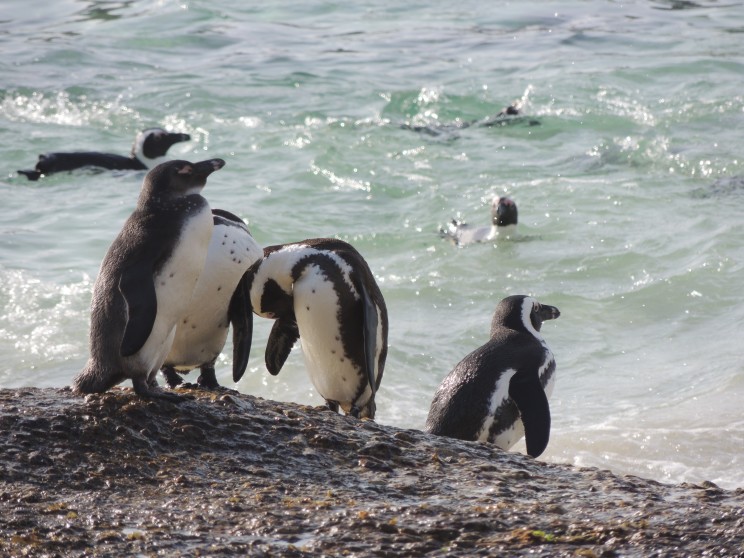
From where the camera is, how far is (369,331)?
493 centimetres

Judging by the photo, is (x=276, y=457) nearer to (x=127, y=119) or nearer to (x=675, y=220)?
(x=675, y=220)

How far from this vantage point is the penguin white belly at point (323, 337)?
491 cm

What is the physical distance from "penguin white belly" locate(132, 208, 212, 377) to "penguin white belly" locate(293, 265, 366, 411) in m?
0.70

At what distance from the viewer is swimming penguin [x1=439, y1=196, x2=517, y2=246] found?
34.0ft

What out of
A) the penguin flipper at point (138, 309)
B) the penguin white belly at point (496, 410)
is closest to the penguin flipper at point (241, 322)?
the penguin flipper at point (138, 309)

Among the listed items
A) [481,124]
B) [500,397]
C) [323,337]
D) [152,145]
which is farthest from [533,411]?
[481,124]

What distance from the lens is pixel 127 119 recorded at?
48.4ft

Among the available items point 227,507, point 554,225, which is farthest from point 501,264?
point 227,507

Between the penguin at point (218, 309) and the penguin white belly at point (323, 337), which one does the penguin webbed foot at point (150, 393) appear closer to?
the penguin at point (218, 309)

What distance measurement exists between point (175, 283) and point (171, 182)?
38cm

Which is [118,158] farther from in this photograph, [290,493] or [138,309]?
[290,493]

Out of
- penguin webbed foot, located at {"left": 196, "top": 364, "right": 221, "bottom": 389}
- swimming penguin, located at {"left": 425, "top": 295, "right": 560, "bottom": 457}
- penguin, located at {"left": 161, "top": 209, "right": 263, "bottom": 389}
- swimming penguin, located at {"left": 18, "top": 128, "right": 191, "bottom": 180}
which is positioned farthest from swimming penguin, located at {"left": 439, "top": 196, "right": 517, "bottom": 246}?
penguin webbed foot, located at {"left": 196, "top": 364, "right": 221, "bottom": 389}

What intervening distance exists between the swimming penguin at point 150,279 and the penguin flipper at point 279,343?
1030 mm

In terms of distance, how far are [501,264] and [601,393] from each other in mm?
3031
